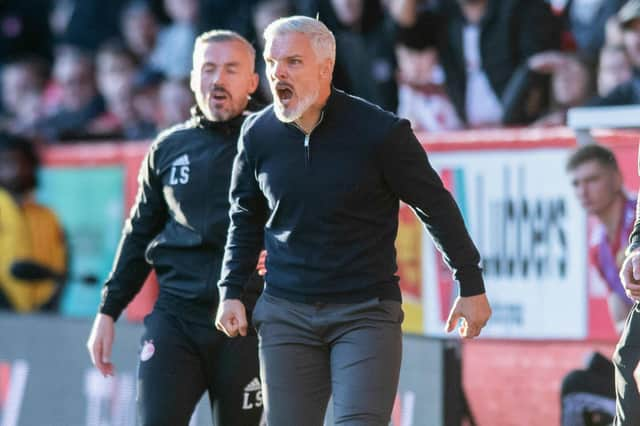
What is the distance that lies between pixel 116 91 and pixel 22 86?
1.81m

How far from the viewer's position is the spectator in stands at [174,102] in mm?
10602

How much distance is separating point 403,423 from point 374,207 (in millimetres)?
2440

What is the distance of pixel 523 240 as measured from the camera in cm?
786

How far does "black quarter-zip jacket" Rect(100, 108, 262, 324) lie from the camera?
5.80m

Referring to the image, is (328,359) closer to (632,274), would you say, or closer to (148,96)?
(632,274)

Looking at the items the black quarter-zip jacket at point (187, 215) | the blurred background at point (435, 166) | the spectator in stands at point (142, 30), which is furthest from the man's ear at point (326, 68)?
the spectator in stands at point (142, 30)

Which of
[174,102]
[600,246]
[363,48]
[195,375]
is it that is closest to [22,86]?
[174,102]

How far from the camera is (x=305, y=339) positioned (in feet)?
16.5

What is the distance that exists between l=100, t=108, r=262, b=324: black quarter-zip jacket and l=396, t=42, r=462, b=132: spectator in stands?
3294 mm

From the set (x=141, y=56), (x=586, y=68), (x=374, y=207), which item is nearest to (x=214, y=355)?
(x=374, y=207)

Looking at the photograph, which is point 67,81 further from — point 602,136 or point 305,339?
point 305,339

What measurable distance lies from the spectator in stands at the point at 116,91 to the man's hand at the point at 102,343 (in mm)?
5092

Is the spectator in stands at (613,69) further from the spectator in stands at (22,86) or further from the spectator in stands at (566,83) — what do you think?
the spectator in stands at (22,86)

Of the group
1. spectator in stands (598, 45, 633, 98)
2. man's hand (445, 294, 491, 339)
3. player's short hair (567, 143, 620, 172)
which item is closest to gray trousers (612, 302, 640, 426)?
man's hand (445, 294, 491, 339)
